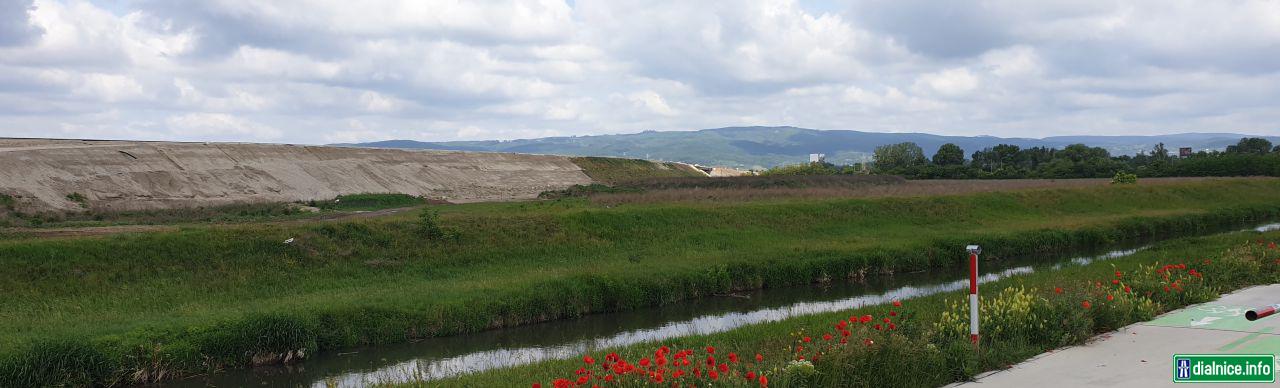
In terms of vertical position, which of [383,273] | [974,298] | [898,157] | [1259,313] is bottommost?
[383,273]

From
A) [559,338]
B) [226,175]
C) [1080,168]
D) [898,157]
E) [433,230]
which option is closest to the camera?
[559,338]

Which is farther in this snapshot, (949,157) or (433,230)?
(949,157)

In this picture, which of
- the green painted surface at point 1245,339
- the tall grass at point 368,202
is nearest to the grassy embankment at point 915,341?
the green painted surface at point 1245,339

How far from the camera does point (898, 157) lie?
126 metres

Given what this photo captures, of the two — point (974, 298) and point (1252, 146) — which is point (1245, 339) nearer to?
point (974, 298)

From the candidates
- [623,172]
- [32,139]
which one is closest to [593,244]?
[32,139]

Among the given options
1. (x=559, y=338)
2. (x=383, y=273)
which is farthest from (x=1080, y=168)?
(x=559, y=338)

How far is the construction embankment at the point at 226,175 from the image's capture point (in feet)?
113

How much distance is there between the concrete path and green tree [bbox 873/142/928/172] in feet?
343

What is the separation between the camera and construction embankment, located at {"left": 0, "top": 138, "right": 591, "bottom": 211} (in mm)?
34562

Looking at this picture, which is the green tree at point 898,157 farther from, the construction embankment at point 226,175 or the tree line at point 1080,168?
the construction embankment at point 226,175
